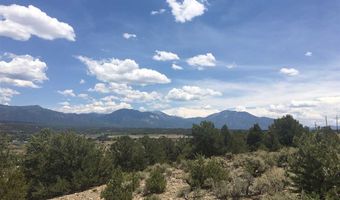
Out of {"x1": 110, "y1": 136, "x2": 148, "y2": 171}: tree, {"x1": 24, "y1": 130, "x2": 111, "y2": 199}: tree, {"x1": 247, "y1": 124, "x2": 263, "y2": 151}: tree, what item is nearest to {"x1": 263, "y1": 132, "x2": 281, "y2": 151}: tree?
{"x1": 247, "y1": 124, "x2": 263, "y2": 151}: tree

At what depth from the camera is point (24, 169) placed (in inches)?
1188

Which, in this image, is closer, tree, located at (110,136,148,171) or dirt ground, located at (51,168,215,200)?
dirt ground, located at (51,168,215,200)

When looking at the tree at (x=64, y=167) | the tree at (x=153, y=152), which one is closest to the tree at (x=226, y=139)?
the tree at (x=153, y=152)

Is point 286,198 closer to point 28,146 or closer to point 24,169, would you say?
point 24,169

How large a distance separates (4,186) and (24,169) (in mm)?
14272

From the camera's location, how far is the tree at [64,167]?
88.2 ft

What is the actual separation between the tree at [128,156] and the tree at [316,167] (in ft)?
82.3

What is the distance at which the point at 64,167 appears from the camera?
28.7 meters

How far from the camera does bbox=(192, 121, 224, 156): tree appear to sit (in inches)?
1779

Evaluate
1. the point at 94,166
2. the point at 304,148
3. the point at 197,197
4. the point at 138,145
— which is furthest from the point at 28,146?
the point at 304,148

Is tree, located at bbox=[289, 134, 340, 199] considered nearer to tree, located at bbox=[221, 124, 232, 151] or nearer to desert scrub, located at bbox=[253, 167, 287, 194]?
desert scrub, located at bbox=[253, 167, 287, 194]

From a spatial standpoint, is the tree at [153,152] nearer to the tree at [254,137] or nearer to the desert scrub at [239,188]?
the tree at [254,137]

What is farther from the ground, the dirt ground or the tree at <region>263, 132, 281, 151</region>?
the tree at <region>263, 132, 281, 151</region>

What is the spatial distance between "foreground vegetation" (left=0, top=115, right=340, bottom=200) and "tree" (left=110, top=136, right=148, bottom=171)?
0.10m
